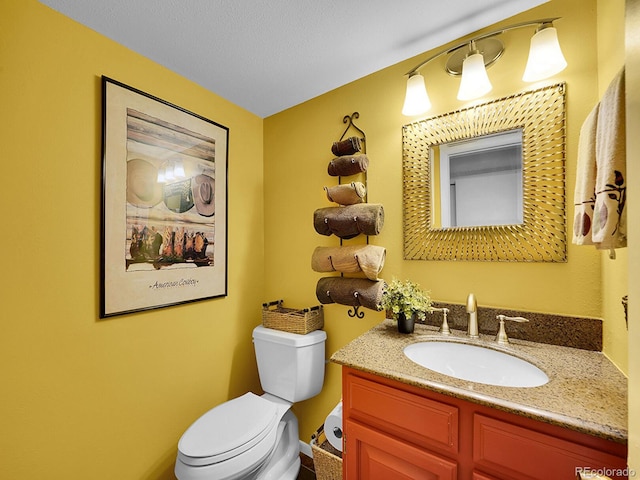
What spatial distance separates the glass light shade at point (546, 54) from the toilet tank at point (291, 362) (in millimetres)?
1578

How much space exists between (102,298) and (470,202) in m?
1.70

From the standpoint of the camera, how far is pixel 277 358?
5.17 feet

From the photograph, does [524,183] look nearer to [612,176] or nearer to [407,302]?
[612,176]

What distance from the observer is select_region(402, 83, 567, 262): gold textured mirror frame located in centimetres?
106

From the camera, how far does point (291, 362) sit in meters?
1.53

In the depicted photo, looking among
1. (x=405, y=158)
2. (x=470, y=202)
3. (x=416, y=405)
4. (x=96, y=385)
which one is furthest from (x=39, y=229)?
(x=470, y=202)

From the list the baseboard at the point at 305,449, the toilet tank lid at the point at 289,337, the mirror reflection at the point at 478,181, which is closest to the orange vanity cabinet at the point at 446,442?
the toilet tank lid at the point at 289,337

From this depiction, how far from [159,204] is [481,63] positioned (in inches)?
64.0

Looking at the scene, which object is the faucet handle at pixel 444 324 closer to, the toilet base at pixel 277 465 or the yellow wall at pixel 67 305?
the toilet base at pixel 277 465

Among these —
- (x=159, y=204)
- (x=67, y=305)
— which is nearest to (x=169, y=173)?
(x=159, y=204)

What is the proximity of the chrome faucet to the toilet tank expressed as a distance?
0.80m

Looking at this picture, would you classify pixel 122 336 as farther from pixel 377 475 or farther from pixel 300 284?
pixel 377 475

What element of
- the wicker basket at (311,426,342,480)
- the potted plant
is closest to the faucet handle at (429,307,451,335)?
the potted plant

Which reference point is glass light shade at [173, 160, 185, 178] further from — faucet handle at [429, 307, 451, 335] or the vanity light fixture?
faucet handle at [429, 307, 451, 335]
